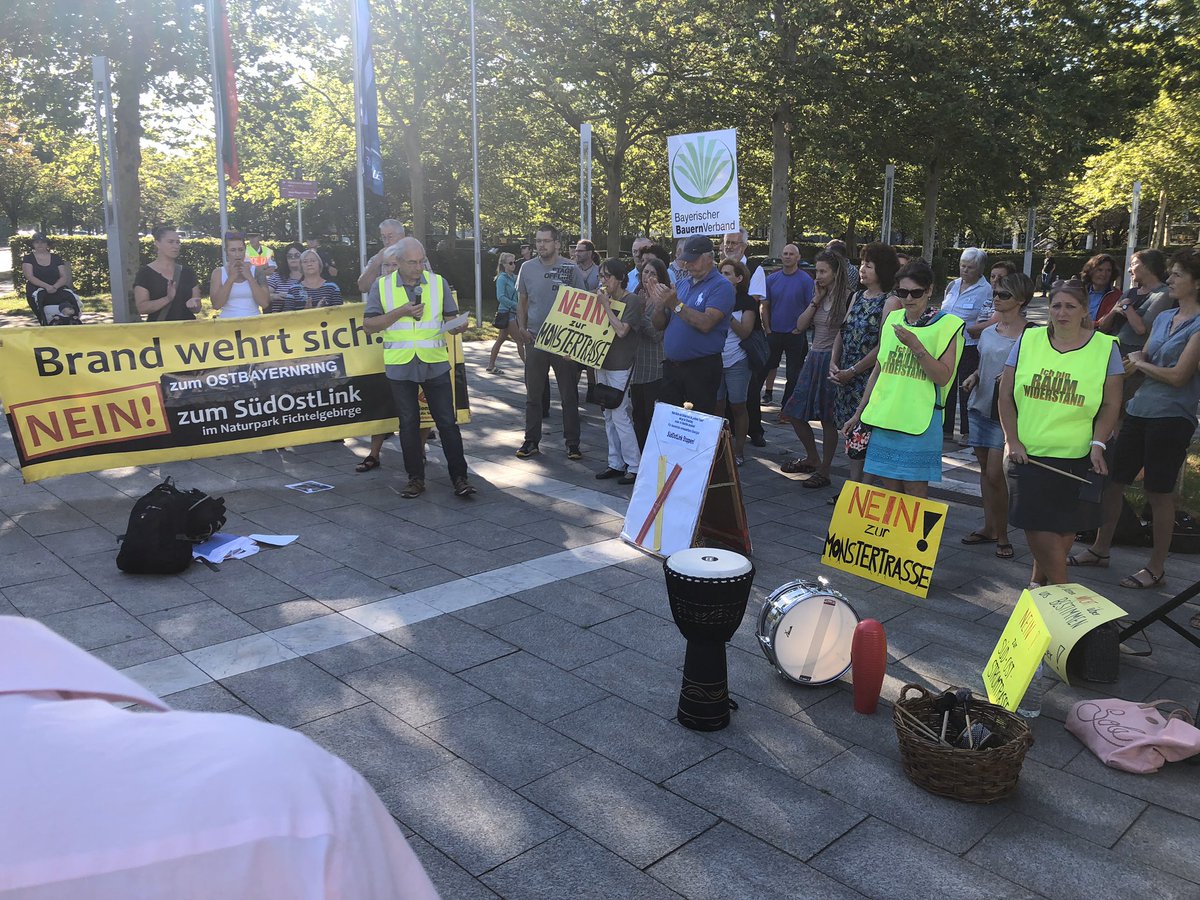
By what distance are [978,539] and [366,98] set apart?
8898 millimetres

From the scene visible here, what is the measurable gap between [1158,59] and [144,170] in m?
44.5

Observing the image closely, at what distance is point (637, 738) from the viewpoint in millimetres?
3924

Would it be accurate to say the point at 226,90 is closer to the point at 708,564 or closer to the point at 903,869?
the point at 708,564

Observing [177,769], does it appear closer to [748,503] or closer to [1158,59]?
[748,503]

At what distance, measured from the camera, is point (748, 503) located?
25.0ft

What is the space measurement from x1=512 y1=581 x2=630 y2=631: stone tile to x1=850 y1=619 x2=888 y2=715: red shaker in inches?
59.0

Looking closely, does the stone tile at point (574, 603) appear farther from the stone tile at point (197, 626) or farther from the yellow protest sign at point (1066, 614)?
the yellow protest sign at point (1066, 614)

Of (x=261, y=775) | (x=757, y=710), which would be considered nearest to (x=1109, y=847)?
(x=757, y=710)

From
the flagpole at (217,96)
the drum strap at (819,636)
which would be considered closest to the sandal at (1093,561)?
the drum strap at (819,636)

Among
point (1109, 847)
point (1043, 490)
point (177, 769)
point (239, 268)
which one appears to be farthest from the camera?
point (239, 268)

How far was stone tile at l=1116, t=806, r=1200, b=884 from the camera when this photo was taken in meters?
3.15

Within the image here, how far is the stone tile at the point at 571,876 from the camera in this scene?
298 centimetres

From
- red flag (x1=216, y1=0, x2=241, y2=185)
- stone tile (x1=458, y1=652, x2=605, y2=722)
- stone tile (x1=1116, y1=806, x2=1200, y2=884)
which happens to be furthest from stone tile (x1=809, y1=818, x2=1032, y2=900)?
red flag (x1=216, y1=0, x2=241, y2=185)

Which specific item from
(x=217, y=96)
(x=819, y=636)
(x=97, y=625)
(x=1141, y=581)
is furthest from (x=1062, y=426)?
(x=217, y=96)
